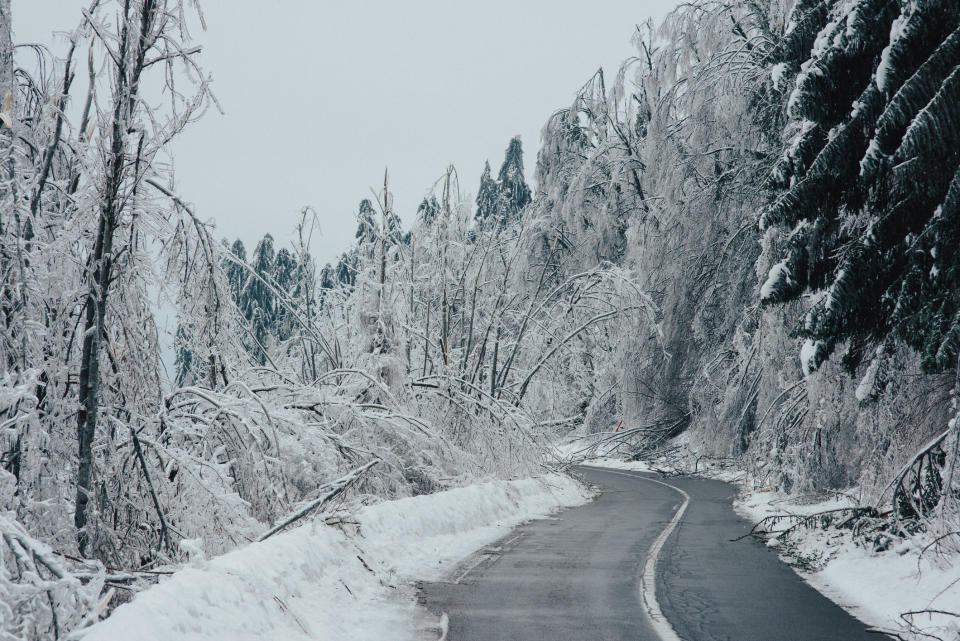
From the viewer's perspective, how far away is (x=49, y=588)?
421cm

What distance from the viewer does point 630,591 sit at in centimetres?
860

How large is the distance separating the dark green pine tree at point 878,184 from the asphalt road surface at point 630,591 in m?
2.79

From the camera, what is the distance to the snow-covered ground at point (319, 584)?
497 centimetres

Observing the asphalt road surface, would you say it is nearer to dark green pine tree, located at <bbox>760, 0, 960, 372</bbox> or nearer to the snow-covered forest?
→ the snow-covered forest

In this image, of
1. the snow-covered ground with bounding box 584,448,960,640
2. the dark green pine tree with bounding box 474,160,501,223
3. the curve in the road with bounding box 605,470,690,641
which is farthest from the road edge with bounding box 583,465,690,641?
the dark green pine tree with bounding box 474,160,501,223

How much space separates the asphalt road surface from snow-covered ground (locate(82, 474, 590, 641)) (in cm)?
43

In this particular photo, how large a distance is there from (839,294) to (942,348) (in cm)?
146

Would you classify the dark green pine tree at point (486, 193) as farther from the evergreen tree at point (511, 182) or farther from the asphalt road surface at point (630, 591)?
the asphalt road surface at point (630, 591)

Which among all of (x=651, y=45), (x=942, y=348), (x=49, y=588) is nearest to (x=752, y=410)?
(x=651, y=45)

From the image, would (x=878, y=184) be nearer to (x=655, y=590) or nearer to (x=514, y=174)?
(x=655, y=590)

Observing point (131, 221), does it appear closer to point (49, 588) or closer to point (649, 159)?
point (49, 588)

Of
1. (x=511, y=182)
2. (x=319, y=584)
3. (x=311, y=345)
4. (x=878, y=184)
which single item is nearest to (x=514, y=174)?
(x=511, y=182)

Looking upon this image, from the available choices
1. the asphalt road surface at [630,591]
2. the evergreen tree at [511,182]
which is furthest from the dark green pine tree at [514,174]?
the asphalt road surface at [630,591]

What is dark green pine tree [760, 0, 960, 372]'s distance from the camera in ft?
26.5
